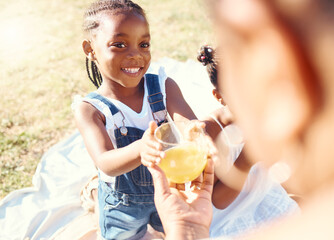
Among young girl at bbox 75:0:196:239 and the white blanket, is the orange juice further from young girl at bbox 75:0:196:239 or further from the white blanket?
the white blanket

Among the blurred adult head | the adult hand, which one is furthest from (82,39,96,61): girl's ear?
the blurred adult head

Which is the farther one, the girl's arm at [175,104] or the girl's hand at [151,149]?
the girl's arm at [175,104]

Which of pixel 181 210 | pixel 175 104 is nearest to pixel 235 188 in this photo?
pixel 175 104

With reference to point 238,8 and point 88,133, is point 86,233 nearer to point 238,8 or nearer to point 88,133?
point 88,133

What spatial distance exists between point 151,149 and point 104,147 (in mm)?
444

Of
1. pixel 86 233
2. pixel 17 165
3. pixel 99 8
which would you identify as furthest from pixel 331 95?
pixel 17 165

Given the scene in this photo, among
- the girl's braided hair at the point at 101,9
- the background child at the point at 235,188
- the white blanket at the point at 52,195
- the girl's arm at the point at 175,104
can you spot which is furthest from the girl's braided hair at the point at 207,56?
the white blanket at the point at 52,195

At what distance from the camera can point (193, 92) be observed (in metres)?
4.11

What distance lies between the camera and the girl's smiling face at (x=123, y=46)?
80.9 inches

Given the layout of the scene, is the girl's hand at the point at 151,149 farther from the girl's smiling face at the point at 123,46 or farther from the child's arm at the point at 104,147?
the girl's smiling face at the point at 123,46

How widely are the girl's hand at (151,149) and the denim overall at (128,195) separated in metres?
0.52

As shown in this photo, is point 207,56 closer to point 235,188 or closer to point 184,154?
point 235,188

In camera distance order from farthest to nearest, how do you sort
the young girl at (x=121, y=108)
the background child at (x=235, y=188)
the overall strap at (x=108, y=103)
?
the background child at (x=235, y=188)
the overall strap at (x=108, y=103)
the young girl at (x=121, y=108)

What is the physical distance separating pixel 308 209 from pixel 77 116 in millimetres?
1623
